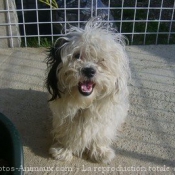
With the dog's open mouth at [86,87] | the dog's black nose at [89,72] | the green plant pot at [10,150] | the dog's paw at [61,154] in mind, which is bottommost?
the dog's paw at [61,154]

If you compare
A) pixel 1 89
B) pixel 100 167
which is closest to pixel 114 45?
pixel 100 167

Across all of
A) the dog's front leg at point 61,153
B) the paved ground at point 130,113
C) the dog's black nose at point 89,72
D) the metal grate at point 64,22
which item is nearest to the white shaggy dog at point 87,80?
the dog's black nose at point 89,72

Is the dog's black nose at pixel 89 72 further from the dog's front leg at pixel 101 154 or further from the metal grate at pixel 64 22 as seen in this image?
the metal grate at pixel 64 22

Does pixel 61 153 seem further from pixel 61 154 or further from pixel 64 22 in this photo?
pixel 64 22

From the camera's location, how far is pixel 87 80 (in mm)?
1847

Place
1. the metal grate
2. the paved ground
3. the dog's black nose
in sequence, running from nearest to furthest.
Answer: the dog's black nose, the paved ground, the metal grate

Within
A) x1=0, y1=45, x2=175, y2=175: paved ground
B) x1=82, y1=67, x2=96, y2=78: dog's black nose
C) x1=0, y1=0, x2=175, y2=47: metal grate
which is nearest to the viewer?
→ x1=82, y1=67, x2=96, y2=78: dog's black nose

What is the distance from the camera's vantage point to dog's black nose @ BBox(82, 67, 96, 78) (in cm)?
182

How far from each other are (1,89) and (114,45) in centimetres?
155

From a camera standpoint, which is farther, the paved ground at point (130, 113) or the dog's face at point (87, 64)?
the paved ground at point (130, 113)

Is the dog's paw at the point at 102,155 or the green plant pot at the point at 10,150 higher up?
the green plant pot at the point at 10,150

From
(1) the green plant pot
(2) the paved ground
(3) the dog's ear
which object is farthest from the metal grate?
(1) the green plant pot

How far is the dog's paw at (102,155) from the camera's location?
2.23 meters

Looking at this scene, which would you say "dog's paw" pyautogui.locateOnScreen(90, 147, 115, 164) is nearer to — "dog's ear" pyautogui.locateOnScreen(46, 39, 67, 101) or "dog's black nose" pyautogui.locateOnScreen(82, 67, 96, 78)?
"dog's ear" pyautogui.locateOnScreen(46, 39, 67, 101)
